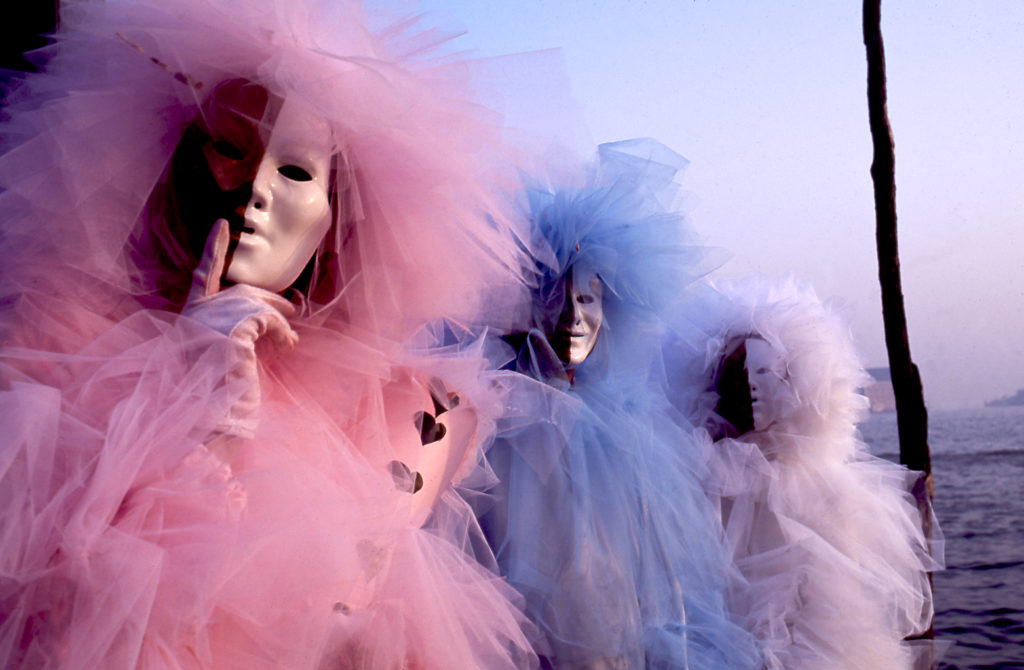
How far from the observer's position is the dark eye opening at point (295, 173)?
131 centimetres

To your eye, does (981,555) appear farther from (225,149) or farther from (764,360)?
(225,149)

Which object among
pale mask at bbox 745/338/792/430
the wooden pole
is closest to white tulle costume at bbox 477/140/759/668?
pale mask at bbox 745/338/792/430

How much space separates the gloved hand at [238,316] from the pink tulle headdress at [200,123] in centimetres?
12

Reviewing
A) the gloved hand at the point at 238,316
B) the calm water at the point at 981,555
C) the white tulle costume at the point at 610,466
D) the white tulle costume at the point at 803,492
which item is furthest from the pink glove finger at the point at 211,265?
the calm water at the point at 981,555

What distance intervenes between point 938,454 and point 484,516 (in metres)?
35.5

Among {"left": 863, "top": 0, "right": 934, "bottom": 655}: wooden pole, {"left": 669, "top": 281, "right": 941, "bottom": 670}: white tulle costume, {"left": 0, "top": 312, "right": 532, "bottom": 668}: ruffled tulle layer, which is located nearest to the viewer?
{"left": 0, "top": 312, "right": 532, "bottom": 668}: ruffled tulle layer

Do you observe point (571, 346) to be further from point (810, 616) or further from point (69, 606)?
point (69, 606)

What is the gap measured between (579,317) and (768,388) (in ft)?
3.03

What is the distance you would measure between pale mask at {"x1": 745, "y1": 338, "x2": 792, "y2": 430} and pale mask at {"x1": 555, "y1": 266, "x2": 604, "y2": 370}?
77 centimetres

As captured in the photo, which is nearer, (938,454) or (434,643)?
(434,643)

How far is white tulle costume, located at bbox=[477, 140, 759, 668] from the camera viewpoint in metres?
2.01

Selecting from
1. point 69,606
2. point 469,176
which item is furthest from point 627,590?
point 69,606

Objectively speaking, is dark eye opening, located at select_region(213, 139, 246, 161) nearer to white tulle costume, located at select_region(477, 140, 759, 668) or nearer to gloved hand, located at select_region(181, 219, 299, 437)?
gloved hand, located at select_region(181, 219, 299, 437)

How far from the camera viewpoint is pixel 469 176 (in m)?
1.43
